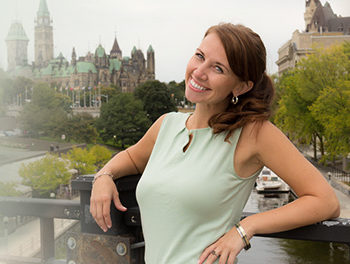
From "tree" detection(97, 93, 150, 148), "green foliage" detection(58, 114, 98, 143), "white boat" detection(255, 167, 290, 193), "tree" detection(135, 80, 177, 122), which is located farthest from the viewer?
"tree" detection(135, 80, 177, 122)

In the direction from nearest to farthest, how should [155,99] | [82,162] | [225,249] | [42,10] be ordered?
[225,249] < [82,162] < [155,99] < [42,10]

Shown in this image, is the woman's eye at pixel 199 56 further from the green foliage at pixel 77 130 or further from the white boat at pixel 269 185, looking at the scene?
the green foliage at pixel 77 130

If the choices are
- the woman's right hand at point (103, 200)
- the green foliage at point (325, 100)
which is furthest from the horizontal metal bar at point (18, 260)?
the green foliage at point (325, 100)

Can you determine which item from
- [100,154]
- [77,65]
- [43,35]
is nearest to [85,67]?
[77,65]

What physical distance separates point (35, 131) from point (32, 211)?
172ft

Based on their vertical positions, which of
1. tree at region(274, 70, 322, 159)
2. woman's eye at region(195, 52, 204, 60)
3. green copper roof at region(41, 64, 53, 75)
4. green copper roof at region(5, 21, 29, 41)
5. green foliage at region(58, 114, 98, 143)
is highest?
green copper roof at region(5, 21, 29, 41)

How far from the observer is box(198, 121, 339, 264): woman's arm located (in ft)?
5.33

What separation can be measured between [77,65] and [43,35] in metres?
25.5

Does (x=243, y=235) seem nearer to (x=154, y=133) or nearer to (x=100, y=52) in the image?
(x=154, y=133)

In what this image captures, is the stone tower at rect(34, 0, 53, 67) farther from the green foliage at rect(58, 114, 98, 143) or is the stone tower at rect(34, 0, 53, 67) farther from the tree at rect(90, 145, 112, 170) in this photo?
the tree at rect(90, 145, 112, 170)

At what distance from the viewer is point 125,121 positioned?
50.3 meters

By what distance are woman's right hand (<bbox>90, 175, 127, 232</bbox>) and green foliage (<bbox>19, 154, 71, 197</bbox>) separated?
2735 cm

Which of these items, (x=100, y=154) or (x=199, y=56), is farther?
(x=100, y=154)

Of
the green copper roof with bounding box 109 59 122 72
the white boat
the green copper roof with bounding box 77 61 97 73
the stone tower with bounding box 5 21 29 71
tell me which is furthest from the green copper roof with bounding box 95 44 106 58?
the white boat
